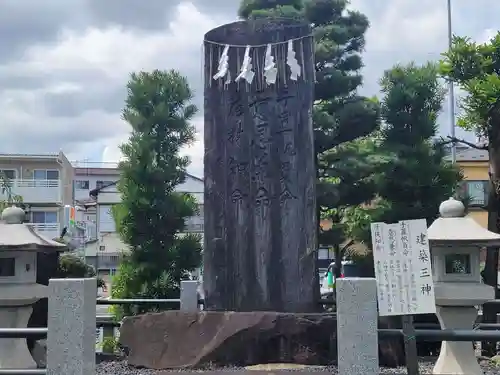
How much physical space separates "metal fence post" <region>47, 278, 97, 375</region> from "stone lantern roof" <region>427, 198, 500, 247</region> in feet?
11.8

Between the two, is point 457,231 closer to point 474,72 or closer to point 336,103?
point 474,72

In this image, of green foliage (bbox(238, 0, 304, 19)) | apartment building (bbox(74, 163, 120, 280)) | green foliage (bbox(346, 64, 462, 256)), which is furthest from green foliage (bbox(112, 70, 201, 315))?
apartment building (bbox(74, 163, 120, 280))

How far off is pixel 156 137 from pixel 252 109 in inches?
190

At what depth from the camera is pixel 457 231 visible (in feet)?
23.1

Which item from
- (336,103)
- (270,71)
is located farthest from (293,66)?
(336,103)

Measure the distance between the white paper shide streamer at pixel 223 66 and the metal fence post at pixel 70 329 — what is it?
4.47 meters

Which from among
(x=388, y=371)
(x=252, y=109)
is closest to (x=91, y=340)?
(x=388, y=371)

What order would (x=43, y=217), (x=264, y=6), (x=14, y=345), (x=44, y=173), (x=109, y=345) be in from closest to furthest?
1. (x=14, y=345)
2. (x=109, y=345)
3. (x=264, y=6)
4. (x=44, y=173)
5. (x=43, y=217)

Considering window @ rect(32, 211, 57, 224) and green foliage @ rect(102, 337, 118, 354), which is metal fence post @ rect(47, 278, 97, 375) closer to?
green foliage @ rect(102, 337, 118, 354)

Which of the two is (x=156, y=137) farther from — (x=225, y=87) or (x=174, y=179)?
(x=225, y=87)

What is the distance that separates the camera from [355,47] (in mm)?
14438

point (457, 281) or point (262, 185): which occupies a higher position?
point (262, 185)

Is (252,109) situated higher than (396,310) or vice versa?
(252,109)

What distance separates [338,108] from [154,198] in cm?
414
